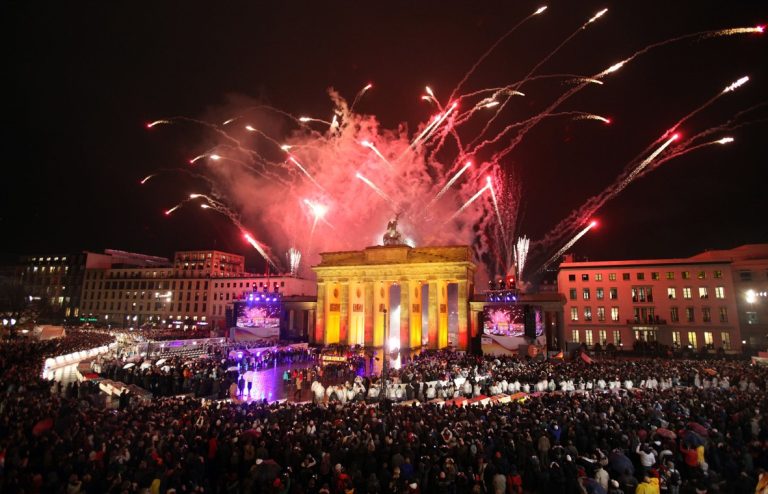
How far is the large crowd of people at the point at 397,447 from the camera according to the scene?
951 centimetres

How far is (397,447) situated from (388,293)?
42.7 m

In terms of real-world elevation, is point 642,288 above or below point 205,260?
below

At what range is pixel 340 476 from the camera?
9289 mm

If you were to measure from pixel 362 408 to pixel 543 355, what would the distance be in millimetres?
29322

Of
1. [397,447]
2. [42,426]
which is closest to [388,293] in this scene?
[42,426]

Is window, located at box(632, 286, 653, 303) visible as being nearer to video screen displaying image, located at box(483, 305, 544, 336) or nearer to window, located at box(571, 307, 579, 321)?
window, located at box(571, 307, 579, 321)

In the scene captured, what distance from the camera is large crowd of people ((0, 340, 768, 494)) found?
31.2 ft

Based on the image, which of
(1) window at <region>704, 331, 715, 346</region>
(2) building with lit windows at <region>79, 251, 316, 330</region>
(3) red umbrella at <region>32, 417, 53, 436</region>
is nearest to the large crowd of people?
(3) red umbrella at <region>32, 417, 53, 436</region>

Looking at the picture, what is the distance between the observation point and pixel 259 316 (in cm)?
5144

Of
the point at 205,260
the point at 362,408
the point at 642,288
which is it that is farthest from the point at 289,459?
the point at 205,260

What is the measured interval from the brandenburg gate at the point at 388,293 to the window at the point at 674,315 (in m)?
24.2

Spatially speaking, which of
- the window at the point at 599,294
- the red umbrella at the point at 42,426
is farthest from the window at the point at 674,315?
the red umbrella at the point at 42,426

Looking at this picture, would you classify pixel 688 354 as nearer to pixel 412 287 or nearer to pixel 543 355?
pixel 543 355

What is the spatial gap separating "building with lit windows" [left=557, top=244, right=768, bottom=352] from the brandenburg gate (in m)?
15.7
